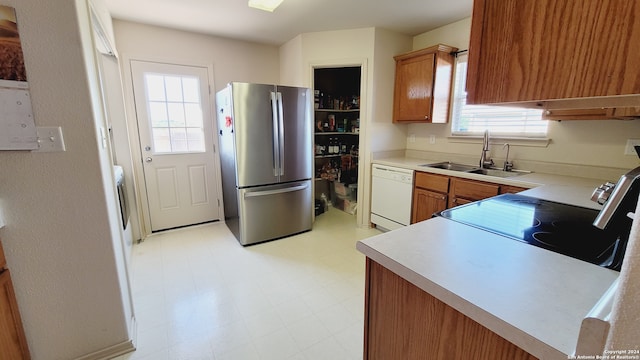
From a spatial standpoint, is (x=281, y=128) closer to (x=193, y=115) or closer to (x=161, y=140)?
(x=193, y=115)

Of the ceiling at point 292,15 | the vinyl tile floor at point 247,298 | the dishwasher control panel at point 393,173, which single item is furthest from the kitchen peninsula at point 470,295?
the ceiling at point 292,15

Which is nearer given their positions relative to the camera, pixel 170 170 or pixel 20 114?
pixel 20 114

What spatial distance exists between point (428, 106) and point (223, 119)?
226 centimetres

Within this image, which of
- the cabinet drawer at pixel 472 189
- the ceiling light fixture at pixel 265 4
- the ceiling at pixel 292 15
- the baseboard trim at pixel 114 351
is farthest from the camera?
the ceiling at pixel 292 15

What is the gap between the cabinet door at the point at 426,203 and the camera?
2.60 meters

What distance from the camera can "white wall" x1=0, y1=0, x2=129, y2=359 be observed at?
48.8 inches

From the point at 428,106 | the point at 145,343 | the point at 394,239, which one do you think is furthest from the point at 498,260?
the point at 428,106

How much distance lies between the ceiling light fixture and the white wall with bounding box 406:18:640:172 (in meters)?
1.74

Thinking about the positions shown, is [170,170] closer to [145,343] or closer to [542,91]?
[145,343]

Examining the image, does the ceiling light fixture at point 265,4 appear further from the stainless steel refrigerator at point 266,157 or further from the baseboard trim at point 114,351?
the baseboard trim at point 114,351

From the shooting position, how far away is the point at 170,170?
10.8ft

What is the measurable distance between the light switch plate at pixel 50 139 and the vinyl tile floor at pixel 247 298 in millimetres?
1201

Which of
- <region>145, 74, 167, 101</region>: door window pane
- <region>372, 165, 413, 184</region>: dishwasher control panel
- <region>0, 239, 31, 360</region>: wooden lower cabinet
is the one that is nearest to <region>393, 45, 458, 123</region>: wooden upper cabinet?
<region>372, 165, 413, 184</region>: dishwasher control panel

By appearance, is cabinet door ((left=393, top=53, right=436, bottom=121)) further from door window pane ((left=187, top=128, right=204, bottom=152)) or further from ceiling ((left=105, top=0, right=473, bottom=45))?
door window pane ((left=187, top=128, right=204, bottom=152))
